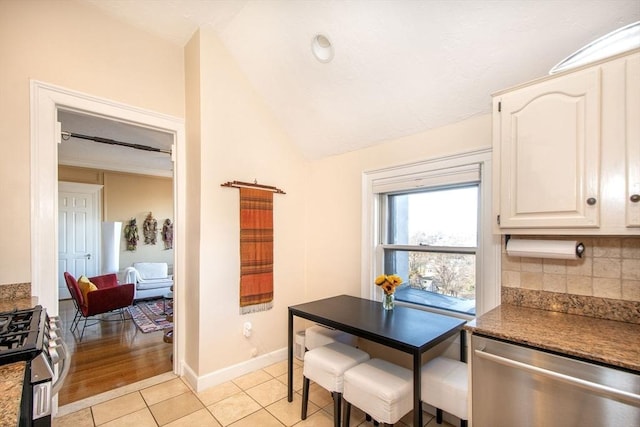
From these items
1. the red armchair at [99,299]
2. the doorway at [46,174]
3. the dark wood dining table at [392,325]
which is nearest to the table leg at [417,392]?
the dark wood dining table at [392,325]

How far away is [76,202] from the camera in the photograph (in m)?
5.59

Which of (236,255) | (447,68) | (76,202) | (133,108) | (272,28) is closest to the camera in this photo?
(447,68)

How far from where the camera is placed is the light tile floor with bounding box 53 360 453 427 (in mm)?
2055

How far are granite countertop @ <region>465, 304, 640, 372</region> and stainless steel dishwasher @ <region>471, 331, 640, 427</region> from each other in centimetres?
4

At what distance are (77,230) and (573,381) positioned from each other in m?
7.19

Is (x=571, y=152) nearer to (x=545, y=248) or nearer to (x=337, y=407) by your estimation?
(x=545, y=248)

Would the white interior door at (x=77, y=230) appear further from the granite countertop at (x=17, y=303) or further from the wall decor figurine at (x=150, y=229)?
the granite countertop at (x=17, y=303)

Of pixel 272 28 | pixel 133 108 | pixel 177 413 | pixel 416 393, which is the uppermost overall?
pixel 272 28

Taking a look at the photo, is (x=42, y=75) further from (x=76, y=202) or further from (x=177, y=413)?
(x=76, y=202)

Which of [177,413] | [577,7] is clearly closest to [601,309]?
[577,7]

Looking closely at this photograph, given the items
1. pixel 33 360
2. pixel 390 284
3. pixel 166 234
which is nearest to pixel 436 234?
pixel 390 284

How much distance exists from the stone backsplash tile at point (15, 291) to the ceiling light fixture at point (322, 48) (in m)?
2.62

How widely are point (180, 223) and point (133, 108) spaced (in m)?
1.05

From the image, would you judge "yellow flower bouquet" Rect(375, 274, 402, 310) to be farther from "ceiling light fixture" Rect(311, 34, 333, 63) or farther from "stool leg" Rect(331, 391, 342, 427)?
"ceiling light fixture" Rect(311, 34, 333, 63)
